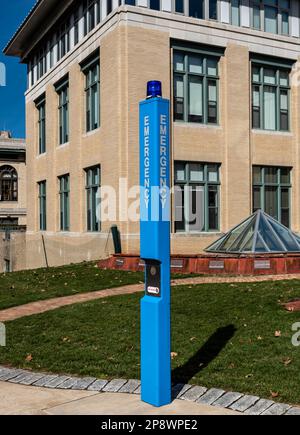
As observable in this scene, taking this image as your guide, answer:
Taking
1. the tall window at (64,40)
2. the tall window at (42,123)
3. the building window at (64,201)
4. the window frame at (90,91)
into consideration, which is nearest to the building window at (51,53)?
the tall window at (64,40)

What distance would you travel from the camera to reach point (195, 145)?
2672 cm

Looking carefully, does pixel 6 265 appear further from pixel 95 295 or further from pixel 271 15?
pixel 95 295

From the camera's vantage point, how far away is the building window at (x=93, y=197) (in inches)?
1092

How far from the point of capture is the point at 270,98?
29.2 m

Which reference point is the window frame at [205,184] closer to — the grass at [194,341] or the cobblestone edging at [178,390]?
the grass at [194,341]

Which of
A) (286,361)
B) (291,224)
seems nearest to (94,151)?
(291,224)

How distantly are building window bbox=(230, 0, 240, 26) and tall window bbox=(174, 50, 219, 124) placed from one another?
85.6 inches

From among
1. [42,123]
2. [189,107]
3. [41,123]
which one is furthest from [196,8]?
[41,123]

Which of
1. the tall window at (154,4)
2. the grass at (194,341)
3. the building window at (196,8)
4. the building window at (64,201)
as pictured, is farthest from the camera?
the building window at (64,201)

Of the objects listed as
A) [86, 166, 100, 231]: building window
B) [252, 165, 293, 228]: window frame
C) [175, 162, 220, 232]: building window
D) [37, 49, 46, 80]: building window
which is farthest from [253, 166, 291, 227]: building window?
[37, 49, 46, 80]: building window

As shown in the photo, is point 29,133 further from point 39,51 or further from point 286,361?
point 286,361

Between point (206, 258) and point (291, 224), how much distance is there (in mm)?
12338

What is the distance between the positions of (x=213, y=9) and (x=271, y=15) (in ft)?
11.5

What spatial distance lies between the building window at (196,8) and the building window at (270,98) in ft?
12.3
